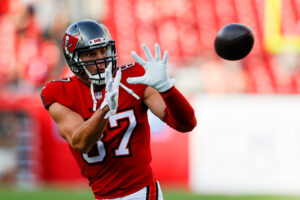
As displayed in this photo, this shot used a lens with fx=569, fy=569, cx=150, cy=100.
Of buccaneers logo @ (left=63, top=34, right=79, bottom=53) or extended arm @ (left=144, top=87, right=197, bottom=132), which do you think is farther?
buccaneers logo @ (left=63, top=34, right=79, bottom=53)

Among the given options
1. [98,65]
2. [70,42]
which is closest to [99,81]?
[98,65]

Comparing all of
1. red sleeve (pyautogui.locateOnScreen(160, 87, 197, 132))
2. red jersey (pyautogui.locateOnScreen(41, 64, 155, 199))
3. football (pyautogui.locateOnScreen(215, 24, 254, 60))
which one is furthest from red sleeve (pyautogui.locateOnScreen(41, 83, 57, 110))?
football (pyautogui.locateOnScreen(215, 24, 254, 60))

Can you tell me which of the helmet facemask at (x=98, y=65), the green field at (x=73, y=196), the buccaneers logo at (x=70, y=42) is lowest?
the green field at (x=73, y=196)

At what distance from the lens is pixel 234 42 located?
3389mm

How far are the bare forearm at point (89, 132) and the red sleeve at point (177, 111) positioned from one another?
34 cm

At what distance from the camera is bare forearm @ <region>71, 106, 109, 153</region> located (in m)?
2.88

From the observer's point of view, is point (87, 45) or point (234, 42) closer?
point (87, 45)

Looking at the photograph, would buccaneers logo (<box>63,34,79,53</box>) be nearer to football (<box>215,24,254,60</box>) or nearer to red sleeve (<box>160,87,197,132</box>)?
red sleeve (<box>160,87,197,132</box>)

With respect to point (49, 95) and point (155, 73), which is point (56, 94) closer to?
point (49, 95)

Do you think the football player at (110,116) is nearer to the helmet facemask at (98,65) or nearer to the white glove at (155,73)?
the helmet facemask at (98,65)

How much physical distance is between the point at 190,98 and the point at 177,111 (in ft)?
18.7

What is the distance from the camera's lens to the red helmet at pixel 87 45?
317 cm

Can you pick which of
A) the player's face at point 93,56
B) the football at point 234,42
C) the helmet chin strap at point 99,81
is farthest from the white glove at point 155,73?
the football at point 234,42

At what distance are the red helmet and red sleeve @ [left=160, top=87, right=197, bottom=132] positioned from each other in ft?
1.34
